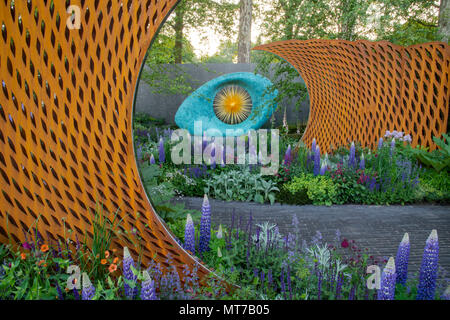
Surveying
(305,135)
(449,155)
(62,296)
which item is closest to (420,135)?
(449,155)

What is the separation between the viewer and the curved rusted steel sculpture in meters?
6.73

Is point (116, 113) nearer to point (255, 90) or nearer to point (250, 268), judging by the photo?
point (250, 268)

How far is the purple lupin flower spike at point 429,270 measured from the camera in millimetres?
1889

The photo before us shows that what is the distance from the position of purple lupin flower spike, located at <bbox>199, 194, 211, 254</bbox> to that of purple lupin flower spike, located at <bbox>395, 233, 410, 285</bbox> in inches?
57.4

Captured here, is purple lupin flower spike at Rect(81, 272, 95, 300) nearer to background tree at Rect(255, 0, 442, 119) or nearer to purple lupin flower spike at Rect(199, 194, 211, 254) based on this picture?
purple lupin flower spike at Rect(199, 194, 211, 254)

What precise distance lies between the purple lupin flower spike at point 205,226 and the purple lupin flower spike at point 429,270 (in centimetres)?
159

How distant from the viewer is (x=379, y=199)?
17.0ft

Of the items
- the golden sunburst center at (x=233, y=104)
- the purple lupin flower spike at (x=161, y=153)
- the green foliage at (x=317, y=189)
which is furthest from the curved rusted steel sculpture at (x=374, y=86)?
the purple lupin flower spike at (x=161, y=153)

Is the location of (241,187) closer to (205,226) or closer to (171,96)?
(205,226)

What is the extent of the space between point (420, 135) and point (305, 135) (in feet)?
10.2

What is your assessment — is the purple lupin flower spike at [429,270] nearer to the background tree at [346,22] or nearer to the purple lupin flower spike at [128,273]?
the purple lupin flower spike at [128,273]

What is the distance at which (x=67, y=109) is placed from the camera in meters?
2.25

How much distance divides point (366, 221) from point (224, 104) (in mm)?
8807

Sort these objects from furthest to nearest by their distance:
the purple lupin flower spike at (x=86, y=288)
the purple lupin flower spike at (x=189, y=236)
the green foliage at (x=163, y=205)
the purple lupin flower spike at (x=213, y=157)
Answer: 1. the purple lupin flower spike at (x=213, y=157)
2. the green foliage at (x=163, y=205)
3. the purple lupin flower spike at (x=189, y=236)
4. the purple lupin flower spike at (x=86, y=288)
